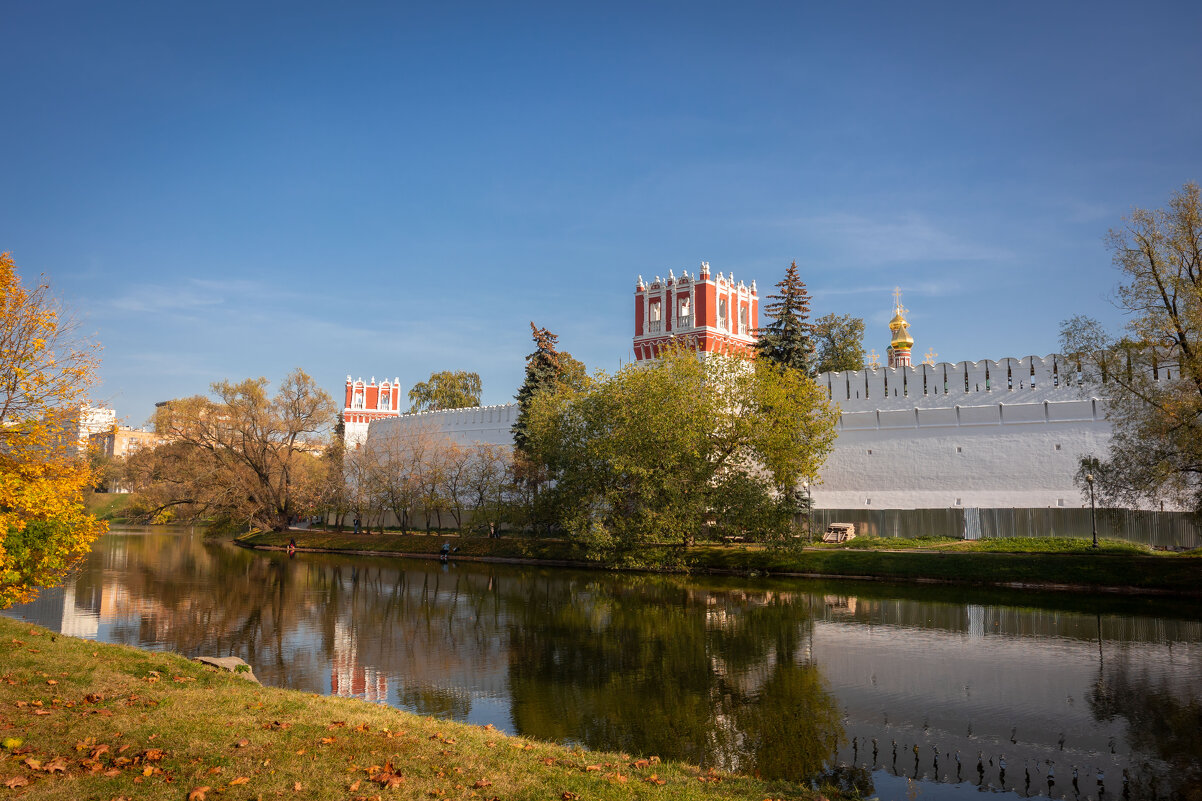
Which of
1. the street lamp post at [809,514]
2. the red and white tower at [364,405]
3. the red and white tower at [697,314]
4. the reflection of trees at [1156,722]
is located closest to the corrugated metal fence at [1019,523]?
the street lamp post at [809,514]

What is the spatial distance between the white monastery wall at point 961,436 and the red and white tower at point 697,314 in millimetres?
6725

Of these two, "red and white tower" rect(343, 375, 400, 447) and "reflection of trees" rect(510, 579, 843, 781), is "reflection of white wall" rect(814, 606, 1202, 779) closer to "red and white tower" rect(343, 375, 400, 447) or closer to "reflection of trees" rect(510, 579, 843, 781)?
"reflection of trees" rect(510, 579, 843, 781)

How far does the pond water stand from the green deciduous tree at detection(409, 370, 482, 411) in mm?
47544

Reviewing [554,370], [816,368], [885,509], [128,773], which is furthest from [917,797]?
[816,368]

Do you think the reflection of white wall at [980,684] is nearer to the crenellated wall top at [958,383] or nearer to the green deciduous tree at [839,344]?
the crenellated wall top at [958,383]

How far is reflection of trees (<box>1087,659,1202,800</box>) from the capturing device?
7332mm

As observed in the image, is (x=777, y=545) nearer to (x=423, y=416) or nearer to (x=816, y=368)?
(x=816, y=368)

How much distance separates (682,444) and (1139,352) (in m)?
13.3

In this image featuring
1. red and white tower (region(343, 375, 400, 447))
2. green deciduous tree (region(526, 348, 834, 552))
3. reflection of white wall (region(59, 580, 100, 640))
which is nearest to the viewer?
reflection of white wall (region(59, 580, 100, 640))

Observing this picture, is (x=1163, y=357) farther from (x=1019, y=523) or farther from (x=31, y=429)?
(x=31, y=429)

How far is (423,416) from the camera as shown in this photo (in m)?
52.8

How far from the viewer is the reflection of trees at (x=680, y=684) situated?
27.8 feet

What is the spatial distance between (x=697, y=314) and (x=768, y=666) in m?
28.2

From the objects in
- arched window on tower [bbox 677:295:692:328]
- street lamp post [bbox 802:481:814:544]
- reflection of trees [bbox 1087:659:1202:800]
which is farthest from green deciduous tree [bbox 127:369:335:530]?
reflection of trees [bbox 1087:659:1202:800]
